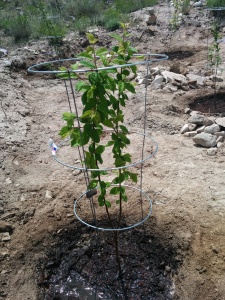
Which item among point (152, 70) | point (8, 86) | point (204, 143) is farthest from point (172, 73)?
point (8, 86)

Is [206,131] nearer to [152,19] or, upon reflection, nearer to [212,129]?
[212,129]

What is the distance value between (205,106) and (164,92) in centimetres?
87

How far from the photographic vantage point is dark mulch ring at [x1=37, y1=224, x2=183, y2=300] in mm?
2639

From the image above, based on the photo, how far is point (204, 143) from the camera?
434cm

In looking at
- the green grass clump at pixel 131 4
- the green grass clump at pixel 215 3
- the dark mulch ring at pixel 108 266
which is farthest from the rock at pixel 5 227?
the green grass clump at pixel 131 4

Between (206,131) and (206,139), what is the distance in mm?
257

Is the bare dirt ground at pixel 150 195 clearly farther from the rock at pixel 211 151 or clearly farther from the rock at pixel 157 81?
the rock at pixel 157 81

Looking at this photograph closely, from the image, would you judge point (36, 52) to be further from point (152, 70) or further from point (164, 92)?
point (164, 92)

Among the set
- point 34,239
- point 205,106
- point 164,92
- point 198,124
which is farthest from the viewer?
point 164,92

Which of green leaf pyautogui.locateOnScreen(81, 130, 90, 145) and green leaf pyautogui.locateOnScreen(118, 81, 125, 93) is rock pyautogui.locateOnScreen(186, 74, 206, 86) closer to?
green leaf pyautogui.locateOnScreen(118, 81, 125, 93)

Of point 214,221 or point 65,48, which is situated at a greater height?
point 65,48

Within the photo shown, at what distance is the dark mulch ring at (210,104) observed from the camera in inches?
215

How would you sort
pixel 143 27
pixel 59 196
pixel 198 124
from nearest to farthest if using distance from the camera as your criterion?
pixel 59 196 → pixel 198 124 → pixel 143 27

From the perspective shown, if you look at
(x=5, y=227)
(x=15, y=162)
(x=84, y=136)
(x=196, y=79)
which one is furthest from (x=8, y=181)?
(x=196, y=79)
